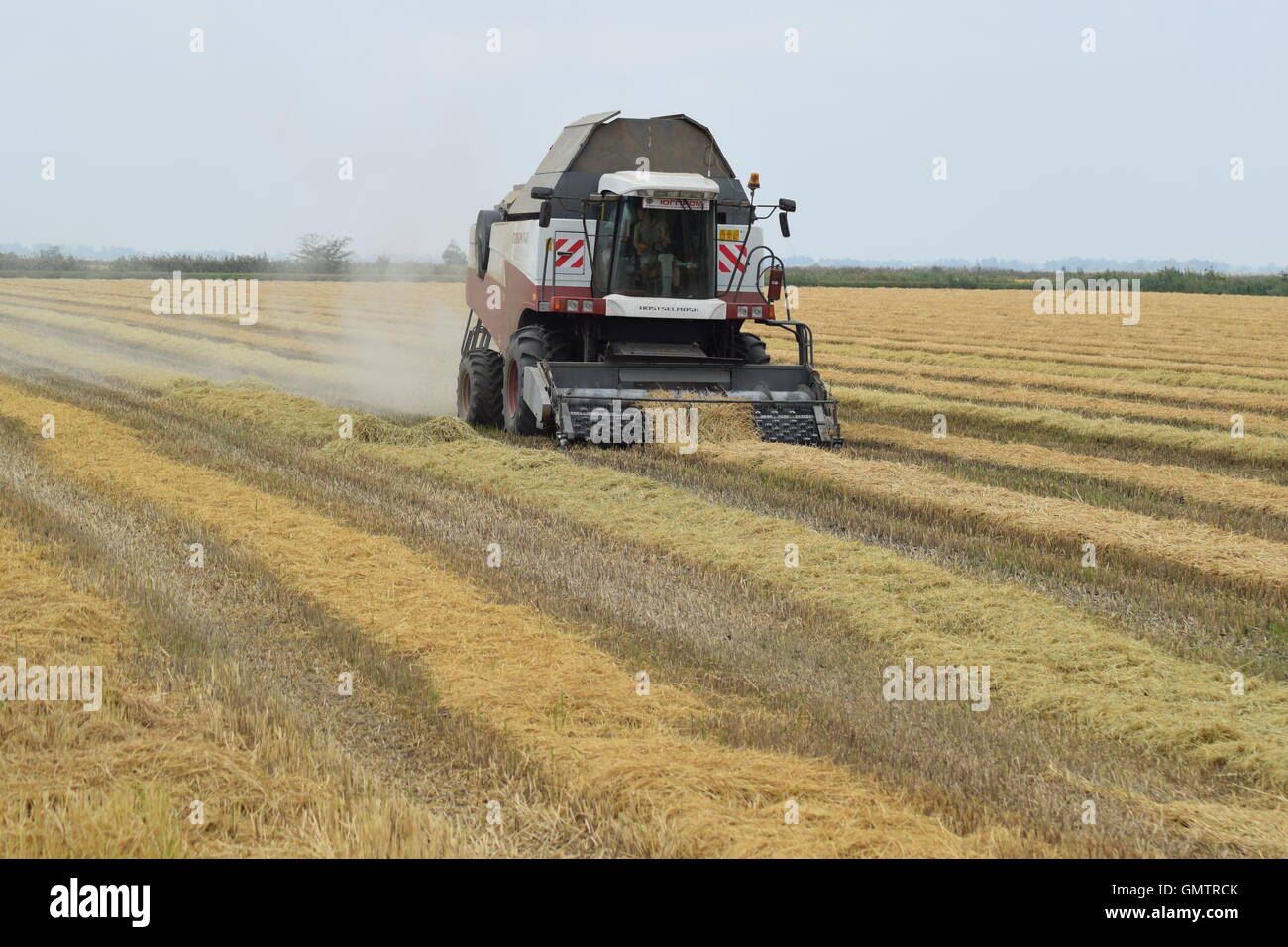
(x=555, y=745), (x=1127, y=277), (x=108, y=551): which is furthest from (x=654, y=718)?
(x=1127, y=277)

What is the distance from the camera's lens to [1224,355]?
23703 mm

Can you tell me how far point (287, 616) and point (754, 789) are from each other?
308 cm

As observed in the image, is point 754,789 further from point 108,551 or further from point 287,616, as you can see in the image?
point 108,551

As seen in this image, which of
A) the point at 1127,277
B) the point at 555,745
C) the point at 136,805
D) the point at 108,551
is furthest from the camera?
the point at 1127,277

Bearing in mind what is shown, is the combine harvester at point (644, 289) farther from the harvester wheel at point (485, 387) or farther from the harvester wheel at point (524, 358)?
the harvester wheel at point (485, 387)

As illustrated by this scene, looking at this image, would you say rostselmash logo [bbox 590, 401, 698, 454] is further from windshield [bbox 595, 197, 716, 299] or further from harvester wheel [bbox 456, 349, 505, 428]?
harvester wheel [bbox 456, 349, 505, 428]

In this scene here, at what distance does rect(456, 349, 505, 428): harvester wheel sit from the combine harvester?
1.92ft

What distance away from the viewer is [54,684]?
523 centimetres

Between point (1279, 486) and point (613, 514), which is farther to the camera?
point (1279, 486)

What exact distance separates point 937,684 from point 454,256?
49.0 ft

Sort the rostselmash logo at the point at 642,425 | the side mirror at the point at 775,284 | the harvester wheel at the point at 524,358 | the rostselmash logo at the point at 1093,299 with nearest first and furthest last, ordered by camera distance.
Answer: the rostselmash logo at the point at 642,425 → the harvester wheel at the point at 524,358 → the side mirror at the point at 775,284 → the rostselmash logo at the point at 1093,299

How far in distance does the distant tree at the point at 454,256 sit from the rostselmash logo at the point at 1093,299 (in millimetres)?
18965

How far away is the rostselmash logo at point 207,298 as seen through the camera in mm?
35375
